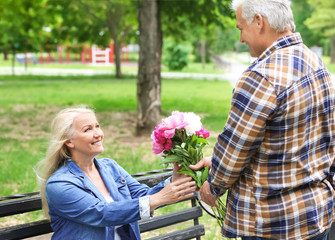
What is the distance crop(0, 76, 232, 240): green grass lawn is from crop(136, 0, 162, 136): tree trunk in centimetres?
43

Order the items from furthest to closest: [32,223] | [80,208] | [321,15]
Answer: [321,15] → [32,223] → [80,208]

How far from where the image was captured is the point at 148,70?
31.7 feet

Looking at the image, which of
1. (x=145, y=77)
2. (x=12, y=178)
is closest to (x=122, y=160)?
(x=12, y=178)

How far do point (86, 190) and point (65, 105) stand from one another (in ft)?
42.1

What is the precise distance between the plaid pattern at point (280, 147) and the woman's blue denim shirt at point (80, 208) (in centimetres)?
56

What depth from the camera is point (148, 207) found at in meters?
2.36

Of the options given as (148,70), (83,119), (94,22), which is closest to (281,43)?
(83,119)

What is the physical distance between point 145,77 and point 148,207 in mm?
7425

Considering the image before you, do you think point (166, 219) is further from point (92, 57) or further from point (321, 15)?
point (92, 57)

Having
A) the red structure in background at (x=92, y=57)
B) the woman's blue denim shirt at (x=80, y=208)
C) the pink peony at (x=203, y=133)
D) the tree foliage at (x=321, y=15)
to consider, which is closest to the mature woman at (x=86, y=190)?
the woman's blue denim shirt at (x=80, y=208)

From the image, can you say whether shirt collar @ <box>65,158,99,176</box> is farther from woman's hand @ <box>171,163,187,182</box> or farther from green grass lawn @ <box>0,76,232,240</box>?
woman's hand @ <box>171,163,187,182</box>

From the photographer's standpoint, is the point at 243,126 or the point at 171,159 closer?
the point at 243,126

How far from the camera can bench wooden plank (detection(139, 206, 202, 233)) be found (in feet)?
9.88

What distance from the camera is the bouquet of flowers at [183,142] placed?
237 centimetres
